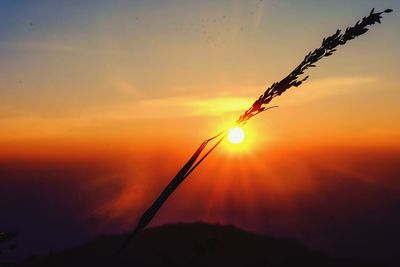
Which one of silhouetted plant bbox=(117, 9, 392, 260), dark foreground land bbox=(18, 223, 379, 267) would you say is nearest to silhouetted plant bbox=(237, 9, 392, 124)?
silhouetted plant bbox=(117, 9, 392, 260)

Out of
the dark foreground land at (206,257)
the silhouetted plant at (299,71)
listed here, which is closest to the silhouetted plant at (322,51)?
the silhouetted plant at (299,71)

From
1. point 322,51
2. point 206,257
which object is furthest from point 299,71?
point 206,257

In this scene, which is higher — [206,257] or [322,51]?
[206,257]

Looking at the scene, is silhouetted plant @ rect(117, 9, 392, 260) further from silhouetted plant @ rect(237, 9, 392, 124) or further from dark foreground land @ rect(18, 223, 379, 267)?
dark foreground land @ rect(18, 223, 379, 267)

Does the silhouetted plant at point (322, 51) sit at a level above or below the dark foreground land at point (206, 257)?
below

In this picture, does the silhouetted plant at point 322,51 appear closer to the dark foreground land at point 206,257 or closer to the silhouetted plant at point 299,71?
the silhouetted plant at point 299,71

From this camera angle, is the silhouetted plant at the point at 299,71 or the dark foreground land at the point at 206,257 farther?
the dark foreground land at the point at 206,257

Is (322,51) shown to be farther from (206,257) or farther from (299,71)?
(206,257)

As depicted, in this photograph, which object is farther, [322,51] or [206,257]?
[206,257]
